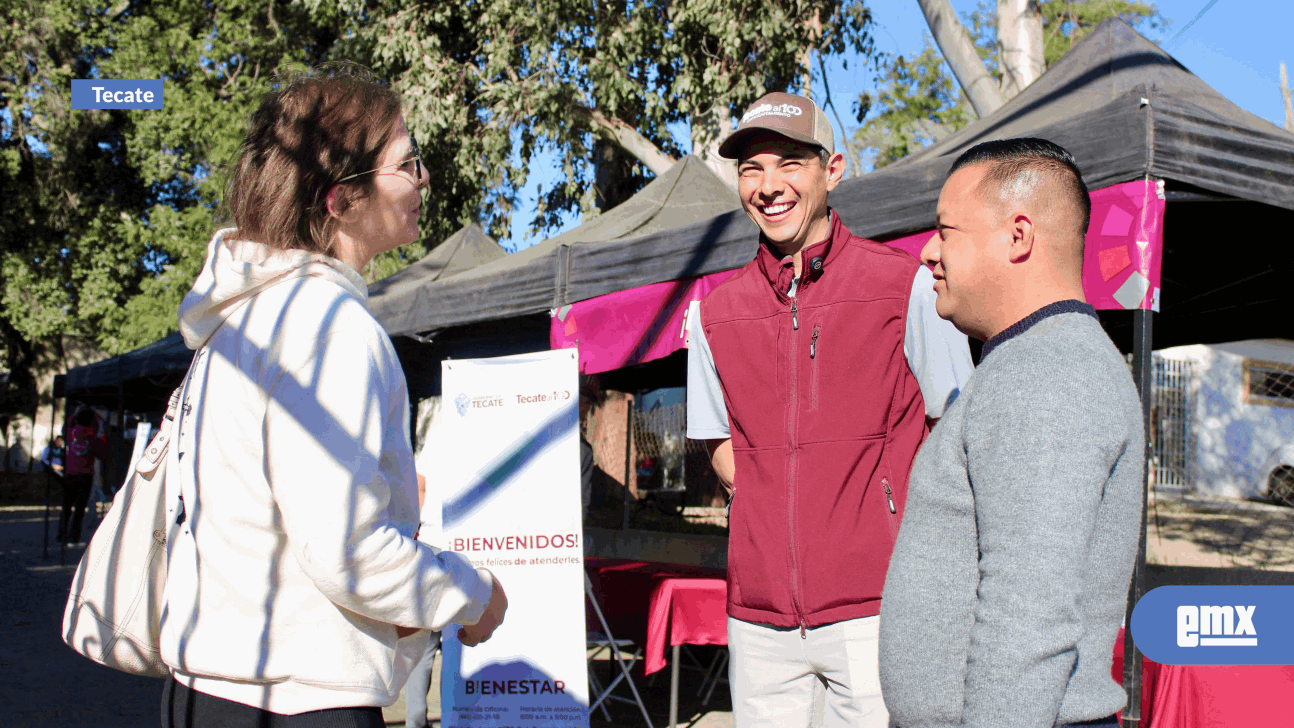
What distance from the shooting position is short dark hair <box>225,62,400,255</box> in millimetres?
1466

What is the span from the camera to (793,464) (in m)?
2.18

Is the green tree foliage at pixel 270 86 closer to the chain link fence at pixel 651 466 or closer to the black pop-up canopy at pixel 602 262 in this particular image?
the black pop-up canopy at pixel 602 262

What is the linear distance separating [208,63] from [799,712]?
77.2 ft

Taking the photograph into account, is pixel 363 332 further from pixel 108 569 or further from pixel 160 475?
pixel 108 569

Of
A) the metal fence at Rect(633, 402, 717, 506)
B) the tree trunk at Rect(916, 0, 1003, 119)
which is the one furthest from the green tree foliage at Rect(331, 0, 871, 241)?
the tree trunk at Rect(916, 0, 1003, 119)

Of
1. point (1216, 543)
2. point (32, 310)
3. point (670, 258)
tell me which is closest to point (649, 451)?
point (1216, 543)

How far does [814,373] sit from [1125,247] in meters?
1.51

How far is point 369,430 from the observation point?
1304 millimetres

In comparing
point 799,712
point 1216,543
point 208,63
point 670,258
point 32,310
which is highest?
point 208,63

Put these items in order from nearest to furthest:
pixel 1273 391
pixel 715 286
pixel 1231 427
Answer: pixel 715 286 < pixel 1231 427 < pixel 1273 391

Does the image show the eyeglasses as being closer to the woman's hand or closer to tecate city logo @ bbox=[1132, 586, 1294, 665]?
the woman's hand

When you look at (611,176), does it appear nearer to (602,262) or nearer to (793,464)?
(602,262)

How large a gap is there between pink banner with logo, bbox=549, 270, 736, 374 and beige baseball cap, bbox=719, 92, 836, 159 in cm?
221

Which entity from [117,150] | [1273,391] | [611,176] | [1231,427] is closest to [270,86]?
[611,176]
